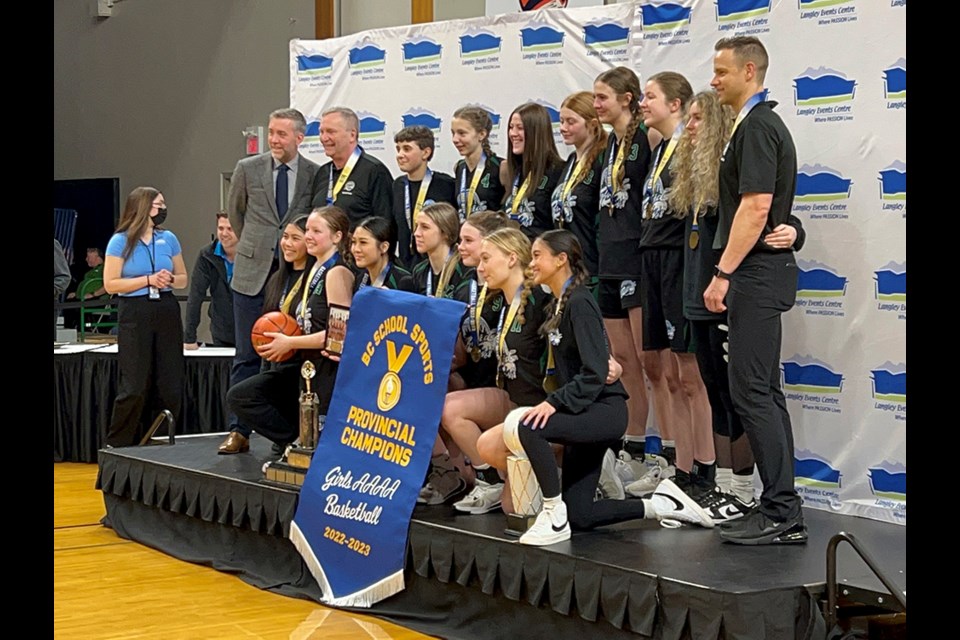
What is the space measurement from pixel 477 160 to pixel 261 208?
152 cm

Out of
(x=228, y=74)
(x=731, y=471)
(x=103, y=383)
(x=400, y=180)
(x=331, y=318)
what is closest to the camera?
(x=731, y=471)

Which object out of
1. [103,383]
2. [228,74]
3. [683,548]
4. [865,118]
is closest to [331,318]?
[683,548]

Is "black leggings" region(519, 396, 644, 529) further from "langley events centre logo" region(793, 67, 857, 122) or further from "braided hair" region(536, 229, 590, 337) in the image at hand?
"langley events centre logo" region(793, 67, 857, 122)

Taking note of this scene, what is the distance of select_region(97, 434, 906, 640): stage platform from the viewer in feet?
11.8

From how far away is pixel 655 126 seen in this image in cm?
508

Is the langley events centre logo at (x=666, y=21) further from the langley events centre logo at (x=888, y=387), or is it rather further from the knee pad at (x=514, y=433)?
the knee pad at (x=514, y=433)

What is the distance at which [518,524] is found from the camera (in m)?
4.43

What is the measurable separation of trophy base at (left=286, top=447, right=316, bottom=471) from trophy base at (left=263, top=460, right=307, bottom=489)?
0.02 meters

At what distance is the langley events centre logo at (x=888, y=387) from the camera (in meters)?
4.89

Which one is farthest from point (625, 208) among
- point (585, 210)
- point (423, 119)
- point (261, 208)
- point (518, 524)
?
point (261, 208)

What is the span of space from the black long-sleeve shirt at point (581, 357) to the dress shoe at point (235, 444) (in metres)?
2.55

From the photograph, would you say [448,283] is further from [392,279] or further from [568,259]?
[568,259]

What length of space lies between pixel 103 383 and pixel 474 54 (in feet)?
11.8

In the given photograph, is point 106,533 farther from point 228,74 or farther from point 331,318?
point 228,74
